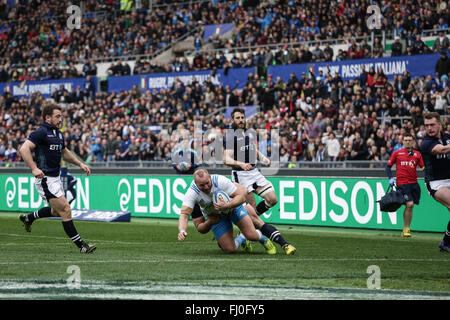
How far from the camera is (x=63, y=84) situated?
3841 centimetres

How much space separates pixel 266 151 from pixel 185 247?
33.7ft

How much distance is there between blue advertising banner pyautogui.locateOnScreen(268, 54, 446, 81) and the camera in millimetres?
25625

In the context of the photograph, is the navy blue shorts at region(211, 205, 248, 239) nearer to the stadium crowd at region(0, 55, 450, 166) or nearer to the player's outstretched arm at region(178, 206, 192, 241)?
the player's outstretched arm at region(178, 206, 192, 241)

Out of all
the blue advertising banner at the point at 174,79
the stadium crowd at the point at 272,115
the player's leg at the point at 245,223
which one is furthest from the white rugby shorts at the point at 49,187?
the blue advertising banner at the point at 174,79

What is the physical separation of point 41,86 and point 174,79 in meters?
8.97

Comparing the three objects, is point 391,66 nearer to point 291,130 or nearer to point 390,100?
point 390,100

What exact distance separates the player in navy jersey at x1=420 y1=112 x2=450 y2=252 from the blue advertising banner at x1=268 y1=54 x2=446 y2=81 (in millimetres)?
12607

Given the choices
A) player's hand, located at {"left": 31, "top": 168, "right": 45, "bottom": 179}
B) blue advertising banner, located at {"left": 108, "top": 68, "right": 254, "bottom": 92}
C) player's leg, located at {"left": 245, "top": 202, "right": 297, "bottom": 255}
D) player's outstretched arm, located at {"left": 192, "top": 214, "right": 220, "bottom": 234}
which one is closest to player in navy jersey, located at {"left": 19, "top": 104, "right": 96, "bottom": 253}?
player's hand, located at {"left": 31, "top": 168, "right": 45, "bottom": 179}

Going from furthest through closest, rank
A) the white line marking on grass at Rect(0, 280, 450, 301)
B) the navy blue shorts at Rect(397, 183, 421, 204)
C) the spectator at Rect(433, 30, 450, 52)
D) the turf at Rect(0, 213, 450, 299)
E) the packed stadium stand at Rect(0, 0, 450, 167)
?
the spectator at Rect(433, 30, 450, 52) → the packed stadium stand at Rect(0, 0, 450, 167) → the navy blue shorts at Rect(397, 183, 421, 204) → the turf at Rect(0, 213, 450, 299) → the white line marking on grass at Rect(0, 280, 450, 301)

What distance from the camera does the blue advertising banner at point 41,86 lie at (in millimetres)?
38312

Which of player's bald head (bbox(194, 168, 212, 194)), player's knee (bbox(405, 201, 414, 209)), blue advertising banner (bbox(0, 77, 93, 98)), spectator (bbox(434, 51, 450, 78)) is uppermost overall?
spectator (bbox(434, 51, 450, 78))

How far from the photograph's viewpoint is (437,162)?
13383 mm

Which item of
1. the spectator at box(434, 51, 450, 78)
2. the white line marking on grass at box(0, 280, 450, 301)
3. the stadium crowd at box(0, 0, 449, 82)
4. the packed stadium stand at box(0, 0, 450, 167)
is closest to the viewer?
the white line marking on grass at box(0, 280, 450, 301)
